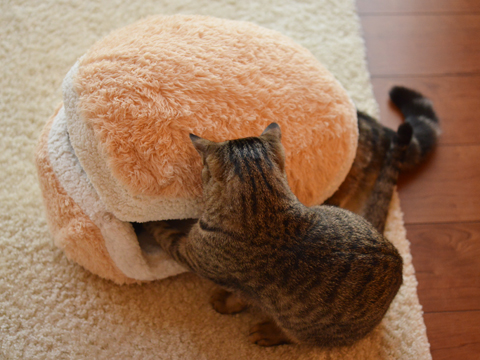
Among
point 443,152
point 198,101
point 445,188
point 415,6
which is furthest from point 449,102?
point 198,101

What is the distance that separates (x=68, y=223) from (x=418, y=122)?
3.72ft

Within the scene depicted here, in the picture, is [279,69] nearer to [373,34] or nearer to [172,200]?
[172,200]

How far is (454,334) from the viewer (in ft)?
3.78

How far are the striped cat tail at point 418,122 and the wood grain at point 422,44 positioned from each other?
0.18 meters

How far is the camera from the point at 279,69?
0.94m

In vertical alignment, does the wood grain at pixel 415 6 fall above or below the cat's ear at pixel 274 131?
below

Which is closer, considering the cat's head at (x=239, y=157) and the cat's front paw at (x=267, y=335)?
the cat's head at (x=239, y=157)

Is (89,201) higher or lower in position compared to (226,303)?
higher

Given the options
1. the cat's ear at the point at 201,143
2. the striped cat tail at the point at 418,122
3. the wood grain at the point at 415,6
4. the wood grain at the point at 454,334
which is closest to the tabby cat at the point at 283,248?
the cat's ear at the point at 201,143

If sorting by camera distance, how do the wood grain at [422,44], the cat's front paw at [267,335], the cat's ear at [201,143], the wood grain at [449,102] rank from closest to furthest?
1. the cat's ear at [201,143]
2. the cat's front paw at [267,335]
3. the wood grain at [449,102]
4. the wood grain at [422,44]

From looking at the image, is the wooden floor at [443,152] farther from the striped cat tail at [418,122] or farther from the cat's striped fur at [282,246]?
the cat's striped fur at [282,246]

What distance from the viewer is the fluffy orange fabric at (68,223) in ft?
3.13

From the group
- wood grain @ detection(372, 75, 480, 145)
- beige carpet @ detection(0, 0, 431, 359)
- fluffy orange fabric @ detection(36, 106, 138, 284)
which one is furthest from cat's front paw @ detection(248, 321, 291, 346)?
wood grain @ detection(372, 75, 480, 145)

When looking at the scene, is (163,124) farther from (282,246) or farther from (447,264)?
(447,264)
